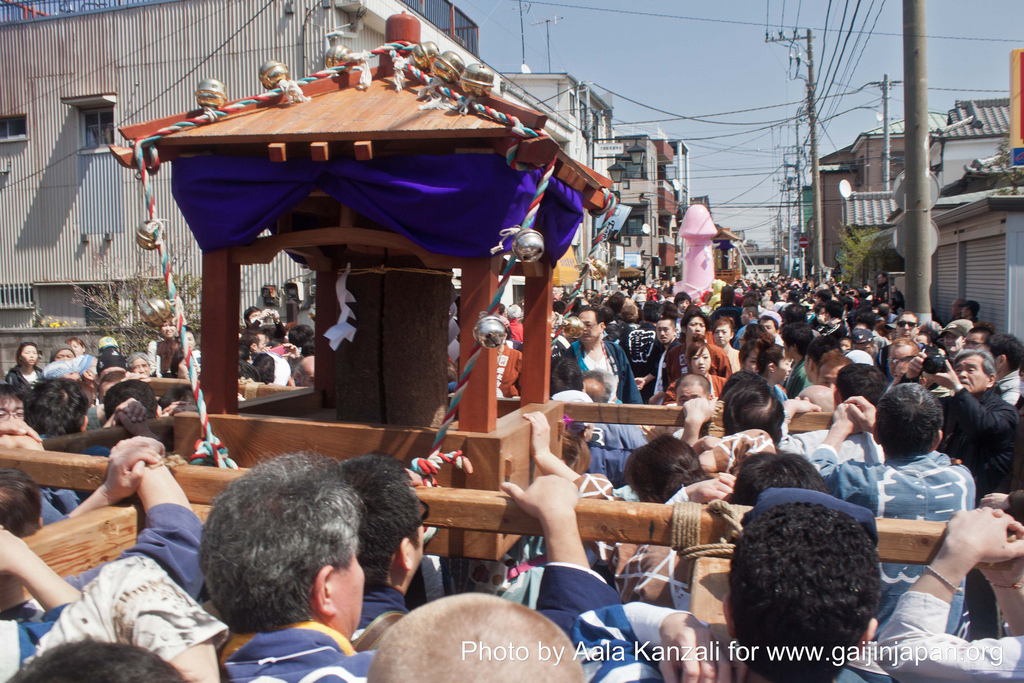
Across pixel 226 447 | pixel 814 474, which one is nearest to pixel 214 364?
pixel 226 447

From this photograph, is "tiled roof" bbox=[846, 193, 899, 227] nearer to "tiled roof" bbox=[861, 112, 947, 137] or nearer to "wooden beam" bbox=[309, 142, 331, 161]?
"tiled roof" bbox=[861, 112, 947, 137]

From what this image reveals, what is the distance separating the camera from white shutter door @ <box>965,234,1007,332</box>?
9875 millimetres

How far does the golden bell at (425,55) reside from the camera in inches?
97.4

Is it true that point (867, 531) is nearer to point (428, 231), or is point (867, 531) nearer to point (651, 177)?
point (428, 231)

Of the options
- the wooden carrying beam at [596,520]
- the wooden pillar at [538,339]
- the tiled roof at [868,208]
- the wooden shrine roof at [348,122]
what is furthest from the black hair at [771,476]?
the tiled roof at [868,208]

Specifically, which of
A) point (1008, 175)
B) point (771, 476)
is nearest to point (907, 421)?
point (771, 476)

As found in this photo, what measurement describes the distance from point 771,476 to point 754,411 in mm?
1206

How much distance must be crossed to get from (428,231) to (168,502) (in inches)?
43.8

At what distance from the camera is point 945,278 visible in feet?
45.8

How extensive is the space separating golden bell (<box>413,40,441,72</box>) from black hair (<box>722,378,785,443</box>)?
2.10 m

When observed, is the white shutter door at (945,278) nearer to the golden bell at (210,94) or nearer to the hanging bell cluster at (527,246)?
the hanging bell cluster at (527,246)

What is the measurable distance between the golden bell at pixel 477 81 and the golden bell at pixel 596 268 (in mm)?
1385

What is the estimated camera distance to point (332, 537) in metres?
A: 1.63

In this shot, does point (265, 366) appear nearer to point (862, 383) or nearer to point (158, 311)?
point (158, 311)
